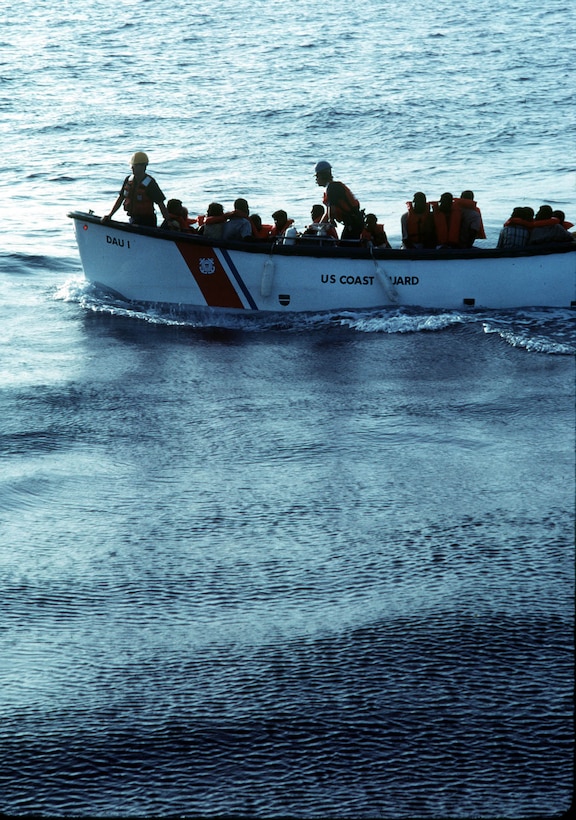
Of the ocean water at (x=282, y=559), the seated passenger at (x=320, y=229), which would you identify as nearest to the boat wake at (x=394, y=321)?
the ocean water at (x=282, y=559)

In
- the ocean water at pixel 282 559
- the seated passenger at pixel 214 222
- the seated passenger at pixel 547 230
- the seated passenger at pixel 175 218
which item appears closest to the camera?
the ocean water at pixel 282 559

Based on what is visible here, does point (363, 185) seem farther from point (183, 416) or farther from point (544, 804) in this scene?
point (544, 804)

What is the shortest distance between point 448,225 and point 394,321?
4.99 feet

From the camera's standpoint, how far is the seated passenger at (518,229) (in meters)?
14.8

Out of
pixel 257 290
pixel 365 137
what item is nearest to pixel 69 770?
pixel 257 290

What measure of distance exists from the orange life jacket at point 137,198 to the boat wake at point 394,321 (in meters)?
1.40

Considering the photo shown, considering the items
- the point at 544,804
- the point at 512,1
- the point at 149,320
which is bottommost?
the point at 544,804

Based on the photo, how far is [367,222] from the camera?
49.8 feet

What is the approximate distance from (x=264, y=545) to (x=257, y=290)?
793 cm

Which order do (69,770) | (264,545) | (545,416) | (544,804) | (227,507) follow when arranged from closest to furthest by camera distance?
(544,804)
(69,770)
(264,545)
(227,507)
(545,416)

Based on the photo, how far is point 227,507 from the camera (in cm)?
888

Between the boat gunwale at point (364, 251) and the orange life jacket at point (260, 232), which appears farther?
the orange life jacket at point (260, 232)

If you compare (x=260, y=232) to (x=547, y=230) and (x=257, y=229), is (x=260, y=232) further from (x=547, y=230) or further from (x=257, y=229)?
(x=547, y=230)

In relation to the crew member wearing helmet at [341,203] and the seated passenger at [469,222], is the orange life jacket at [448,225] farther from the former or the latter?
the crew member wearing helmet at [341,203]
